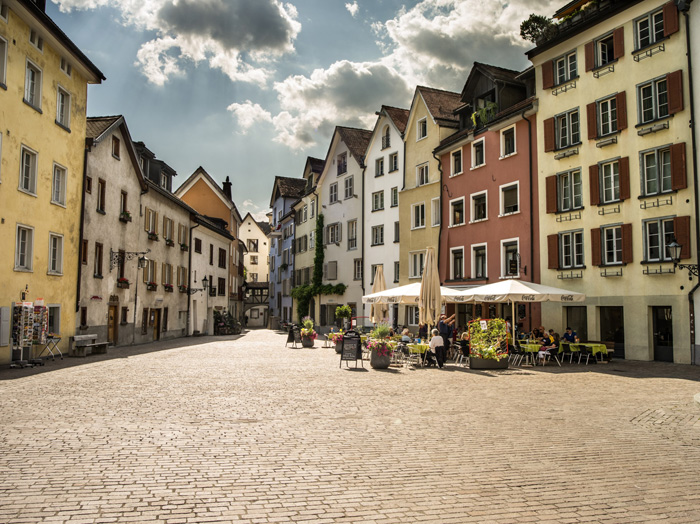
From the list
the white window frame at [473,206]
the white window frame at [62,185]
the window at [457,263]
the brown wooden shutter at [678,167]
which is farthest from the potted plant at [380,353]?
the window at [457,263]

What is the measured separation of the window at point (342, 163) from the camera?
48375mm

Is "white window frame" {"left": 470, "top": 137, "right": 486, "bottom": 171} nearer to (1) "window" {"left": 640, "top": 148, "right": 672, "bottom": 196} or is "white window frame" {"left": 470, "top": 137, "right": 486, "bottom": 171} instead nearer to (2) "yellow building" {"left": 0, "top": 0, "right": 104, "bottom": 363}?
(1) "window" {"left": 640, "top": 148, "right": 672, "bottom": 196}

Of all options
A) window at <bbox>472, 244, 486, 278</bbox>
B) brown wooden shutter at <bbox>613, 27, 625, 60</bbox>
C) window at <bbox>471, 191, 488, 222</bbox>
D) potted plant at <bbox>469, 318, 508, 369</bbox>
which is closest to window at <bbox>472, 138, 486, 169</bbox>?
window at <bbox>471, 191, 488, 222</bbox>

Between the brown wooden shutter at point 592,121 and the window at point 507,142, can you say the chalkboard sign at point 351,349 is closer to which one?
the brown wooden shutter at point 592,121

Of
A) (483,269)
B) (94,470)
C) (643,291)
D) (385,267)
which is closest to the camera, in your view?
(94,470)

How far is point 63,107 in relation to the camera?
969 inches

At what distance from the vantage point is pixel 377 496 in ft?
19.4

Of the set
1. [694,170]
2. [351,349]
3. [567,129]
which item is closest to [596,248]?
[694,170]

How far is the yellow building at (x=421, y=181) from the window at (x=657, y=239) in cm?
1421

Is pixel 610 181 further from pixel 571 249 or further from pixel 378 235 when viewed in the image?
pixel 378 235

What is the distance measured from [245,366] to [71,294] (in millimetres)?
9549

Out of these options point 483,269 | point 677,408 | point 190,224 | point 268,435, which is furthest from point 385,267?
point 268,435

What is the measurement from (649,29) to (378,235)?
23491 mm

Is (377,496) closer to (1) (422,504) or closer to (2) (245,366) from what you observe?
(1) (422,504)
